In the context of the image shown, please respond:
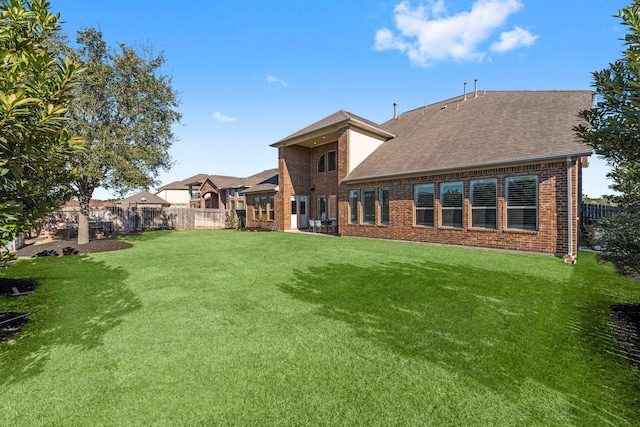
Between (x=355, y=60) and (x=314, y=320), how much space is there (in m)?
15.4

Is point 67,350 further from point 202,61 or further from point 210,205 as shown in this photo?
point 210,205

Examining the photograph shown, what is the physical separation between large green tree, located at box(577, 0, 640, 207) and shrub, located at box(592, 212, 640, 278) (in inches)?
27.2

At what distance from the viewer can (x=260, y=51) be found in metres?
14.7

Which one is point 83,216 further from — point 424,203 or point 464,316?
point 424,203

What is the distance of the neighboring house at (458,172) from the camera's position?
32.3ft

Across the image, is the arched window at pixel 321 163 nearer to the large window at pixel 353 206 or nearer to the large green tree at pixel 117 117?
the large window at pixel 353 206

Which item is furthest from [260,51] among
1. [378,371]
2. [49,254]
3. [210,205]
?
[210,205]

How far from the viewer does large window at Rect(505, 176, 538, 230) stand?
1013cm

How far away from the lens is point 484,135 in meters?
12.9

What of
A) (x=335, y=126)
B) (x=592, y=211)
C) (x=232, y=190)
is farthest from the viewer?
(x=232, y=190)

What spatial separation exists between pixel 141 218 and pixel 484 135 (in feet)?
78.9

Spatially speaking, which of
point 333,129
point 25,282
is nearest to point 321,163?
point 333,129

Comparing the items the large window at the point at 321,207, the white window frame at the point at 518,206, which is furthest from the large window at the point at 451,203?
the large window at the point at 321,207

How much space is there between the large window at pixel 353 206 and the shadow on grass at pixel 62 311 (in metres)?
11.7
